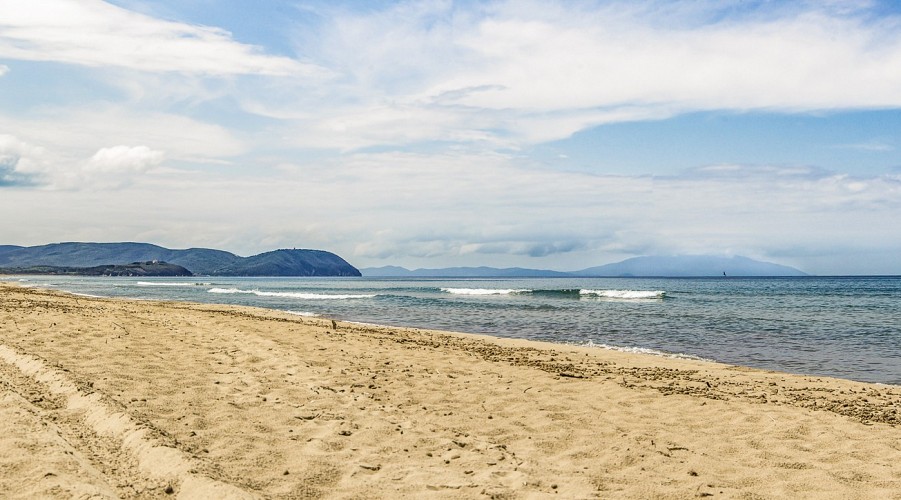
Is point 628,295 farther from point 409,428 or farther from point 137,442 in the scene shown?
point 137,442

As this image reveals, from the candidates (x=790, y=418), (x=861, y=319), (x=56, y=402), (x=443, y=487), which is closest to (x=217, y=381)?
(x=56, y=402)

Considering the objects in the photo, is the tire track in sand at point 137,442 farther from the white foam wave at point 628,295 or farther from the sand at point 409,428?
the white foam wave at point 628,295

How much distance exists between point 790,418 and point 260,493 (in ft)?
24.2

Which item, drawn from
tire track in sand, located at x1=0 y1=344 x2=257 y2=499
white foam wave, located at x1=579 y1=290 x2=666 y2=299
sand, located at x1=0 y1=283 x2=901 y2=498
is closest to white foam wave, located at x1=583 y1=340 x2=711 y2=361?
sand, located at x1=0 y1=283 x2=901 y2=498

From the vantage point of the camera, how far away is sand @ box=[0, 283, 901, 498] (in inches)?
207

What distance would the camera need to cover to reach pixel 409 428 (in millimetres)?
7016

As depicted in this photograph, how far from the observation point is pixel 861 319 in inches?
1204

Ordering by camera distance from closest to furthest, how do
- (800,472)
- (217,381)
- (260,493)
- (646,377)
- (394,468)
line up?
(260,493) → (394,468) → (800,472) → (217,381) → (646,377)

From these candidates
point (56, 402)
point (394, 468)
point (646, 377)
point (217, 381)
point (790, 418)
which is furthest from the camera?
point (646, 377)

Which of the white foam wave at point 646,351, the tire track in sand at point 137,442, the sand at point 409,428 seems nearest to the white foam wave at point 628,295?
the white foam wave at point 646,351

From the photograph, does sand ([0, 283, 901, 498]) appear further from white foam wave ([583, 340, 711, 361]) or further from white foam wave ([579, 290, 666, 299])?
white foam wave ([579, 290, 666, 299])

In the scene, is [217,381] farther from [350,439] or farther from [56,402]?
[350,439]

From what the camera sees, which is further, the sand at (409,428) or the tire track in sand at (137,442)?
the sand at (409,428)

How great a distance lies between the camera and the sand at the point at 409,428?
5250 mm
